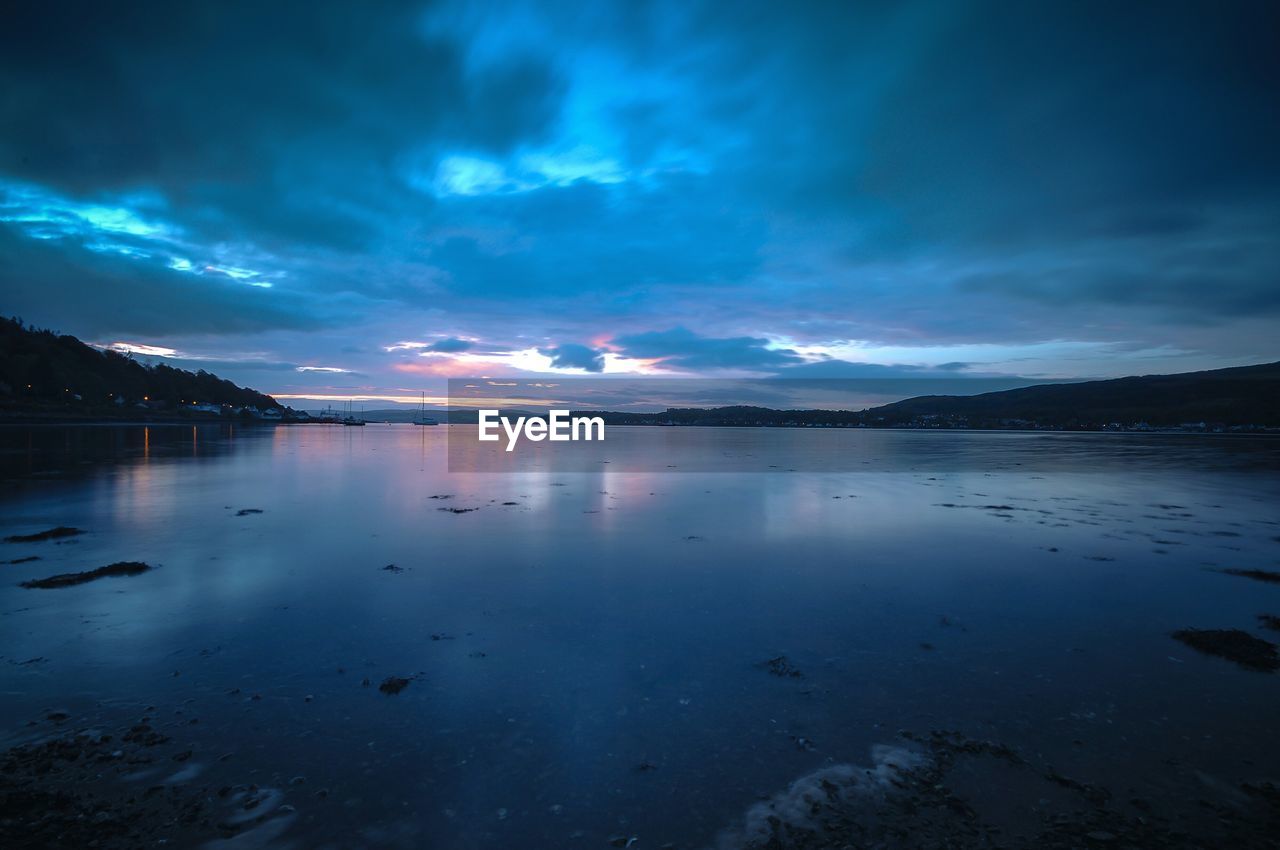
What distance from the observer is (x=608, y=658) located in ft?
21.5

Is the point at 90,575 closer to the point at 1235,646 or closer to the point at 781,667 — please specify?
the point at 781,667

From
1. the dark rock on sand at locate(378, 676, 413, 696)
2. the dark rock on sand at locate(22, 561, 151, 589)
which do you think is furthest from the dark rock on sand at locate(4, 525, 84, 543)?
the dark rock on sand at locate(378, 676, 413, 696)

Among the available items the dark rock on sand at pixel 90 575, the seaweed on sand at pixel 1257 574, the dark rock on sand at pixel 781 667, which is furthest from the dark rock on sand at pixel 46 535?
the seaweed on sand at pixel 1257 574

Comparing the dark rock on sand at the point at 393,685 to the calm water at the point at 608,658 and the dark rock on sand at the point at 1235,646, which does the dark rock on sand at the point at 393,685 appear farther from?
the dark rock on sand at the point at 1235,646

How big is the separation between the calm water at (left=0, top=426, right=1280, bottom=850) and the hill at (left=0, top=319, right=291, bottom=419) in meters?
94.7

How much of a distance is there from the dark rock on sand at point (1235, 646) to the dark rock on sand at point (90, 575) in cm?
1511

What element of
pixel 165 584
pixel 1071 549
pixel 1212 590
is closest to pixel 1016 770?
pixel 1212 590

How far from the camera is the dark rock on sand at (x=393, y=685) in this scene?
18.4 feet

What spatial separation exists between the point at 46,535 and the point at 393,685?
451 inches

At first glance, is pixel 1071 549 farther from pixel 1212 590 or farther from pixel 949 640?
pixel 949 640

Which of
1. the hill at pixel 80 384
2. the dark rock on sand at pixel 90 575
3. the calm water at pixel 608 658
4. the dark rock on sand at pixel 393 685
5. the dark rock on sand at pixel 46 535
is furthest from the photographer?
the hill at pixel 80 384

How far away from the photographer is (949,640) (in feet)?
23.3

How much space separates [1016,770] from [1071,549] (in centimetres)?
1014

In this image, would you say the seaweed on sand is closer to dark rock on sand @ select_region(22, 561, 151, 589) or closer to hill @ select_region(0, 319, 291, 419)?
dark rock on sand @ select_region(22, 561, 151, 589)
